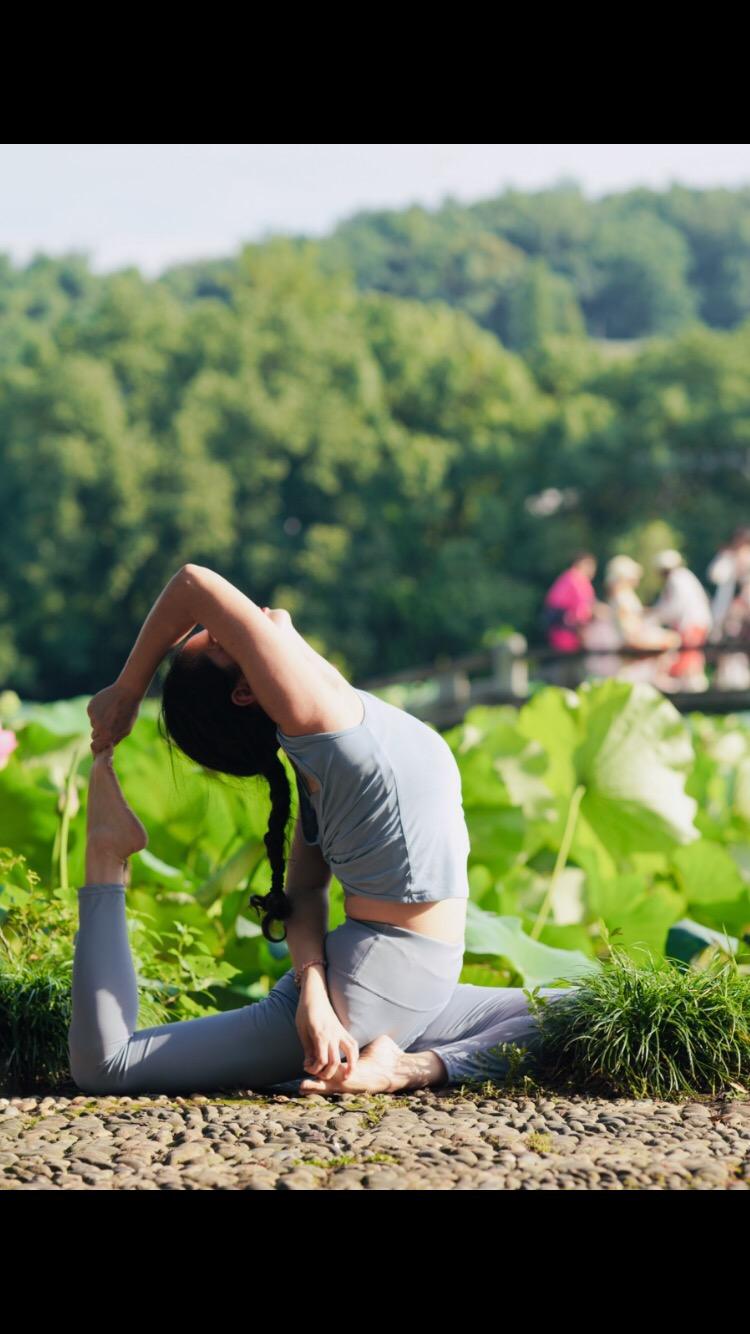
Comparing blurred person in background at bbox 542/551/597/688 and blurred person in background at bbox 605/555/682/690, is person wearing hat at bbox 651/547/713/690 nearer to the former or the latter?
blurred person in background at bbox 605/555/682/690

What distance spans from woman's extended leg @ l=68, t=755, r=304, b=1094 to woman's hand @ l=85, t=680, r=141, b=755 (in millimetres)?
95

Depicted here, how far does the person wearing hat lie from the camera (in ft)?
33.5

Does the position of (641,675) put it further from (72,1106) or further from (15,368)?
(15,368)

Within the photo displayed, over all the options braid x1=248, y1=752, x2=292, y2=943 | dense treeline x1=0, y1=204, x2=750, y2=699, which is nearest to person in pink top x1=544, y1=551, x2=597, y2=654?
braid x1=248, y1=752, x2=292, y2=943

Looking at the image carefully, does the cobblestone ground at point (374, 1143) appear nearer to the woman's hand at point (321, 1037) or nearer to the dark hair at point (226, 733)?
the woman's hand at point (321, 1037)

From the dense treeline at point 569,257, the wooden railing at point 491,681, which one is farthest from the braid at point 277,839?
the dense treeline at point 569,257

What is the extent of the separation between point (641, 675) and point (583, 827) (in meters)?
7.49

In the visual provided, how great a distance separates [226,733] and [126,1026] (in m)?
0.47

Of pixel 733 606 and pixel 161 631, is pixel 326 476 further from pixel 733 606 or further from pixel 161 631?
pixel 161 631

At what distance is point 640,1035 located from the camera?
2492 millimetres

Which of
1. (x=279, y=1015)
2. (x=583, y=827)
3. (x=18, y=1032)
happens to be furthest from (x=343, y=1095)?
(x=583, y=827)

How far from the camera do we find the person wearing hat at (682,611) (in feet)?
33.5

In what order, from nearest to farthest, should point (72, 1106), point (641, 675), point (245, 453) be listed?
1. point (72, 1106)
2. point (641, 675)
3. point (245, 453)

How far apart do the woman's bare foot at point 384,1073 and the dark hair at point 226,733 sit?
9.4 inches
